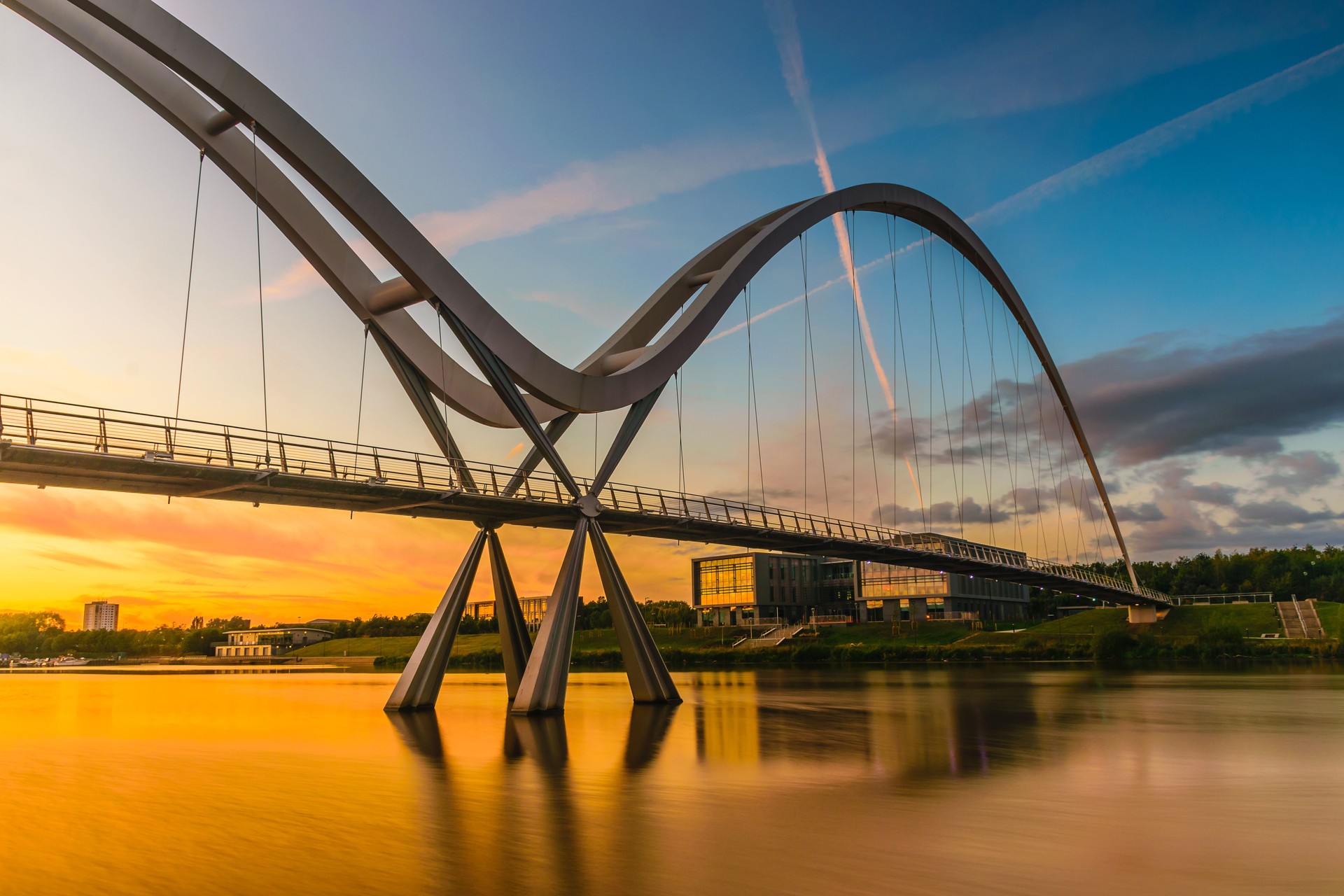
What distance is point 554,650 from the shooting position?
79.6 feet

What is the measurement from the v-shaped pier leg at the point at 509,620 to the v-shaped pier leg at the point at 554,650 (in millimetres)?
1725

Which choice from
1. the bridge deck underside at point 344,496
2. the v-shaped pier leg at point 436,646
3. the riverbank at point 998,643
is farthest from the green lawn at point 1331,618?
the v-shaped pier leg at point 436,646

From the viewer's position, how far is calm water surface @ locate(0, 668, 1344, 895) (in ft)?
29.9

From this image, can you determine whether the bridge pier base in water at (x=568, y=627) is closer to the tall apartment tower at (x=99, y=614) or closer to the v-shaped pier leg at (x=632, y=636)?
the v-shaped pier leg at (x=632, y=636)

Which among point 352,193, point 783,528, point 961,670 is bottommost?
point 961,670

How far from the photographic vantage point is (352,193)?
21.3 metres

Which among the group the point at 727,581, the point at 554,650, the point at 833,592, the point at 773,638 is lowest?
the point at 773,638

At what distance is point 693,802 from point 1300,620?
2573 inches

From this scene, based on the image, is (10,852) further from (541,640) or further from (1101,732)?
(1101,732)

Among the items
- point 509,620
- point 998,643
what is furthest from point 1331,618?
point 509,620

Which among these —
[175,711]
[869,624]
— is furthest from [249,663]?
[175,711]

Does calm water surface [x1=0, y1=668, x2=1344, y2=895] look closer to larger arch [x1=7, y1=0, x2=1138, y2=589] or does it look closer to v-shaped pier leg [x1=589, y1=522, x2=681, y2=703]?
v-shaped pier leg [x1=589, y1=522, x2=681, y2=703]

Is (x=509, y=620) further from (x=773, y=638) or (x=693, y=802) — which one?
(x=773, y=638)

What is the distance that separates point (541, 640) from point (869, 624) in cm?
5762
